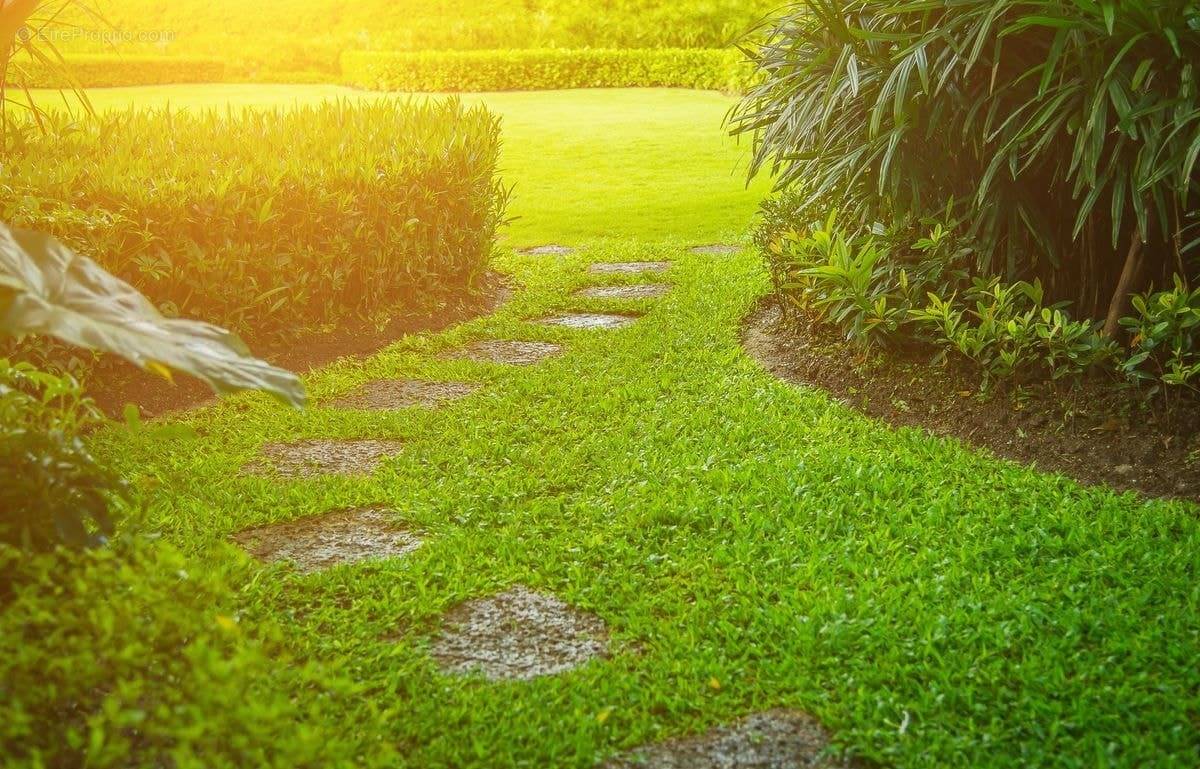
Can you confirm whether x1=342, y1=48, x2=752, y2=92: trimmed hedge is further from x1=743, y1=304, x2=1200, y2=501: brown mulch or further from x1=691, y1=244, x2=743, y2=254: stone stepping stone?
x1=743, y1=304, x2=1200, y2=501: brown mulch

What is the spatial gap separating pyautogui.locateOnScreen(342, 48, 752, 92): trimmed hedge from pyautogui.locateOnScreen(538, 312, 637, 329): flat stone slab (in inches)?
585

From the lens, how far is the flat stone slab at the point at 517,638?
2.37 meters

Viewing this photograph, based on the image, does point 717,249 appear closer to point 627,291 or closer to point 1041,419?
point 627,291

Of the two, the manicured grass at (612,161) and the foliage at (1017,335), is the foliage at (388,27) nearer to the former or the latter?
the manicured grass at (612,161)

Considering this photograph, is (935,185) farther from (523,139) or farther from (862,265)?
(523,139)

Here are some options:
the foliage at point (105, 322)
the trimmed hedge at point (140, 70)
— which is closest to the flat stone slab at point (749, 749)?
the foliage at point (105, 322)

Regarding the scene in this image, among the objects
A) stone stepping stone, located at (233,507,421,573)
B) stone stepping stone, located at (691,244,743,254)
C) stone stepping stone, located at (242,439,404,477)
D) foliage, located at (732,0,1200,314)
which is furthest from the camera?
stone stepping stone, located at (691,244,743,254)

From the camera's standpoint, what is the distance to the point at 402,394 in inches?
175

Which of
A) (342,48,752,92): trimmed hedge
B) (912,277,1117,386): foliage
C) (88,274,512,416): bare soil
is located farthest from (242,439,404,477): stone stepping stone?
(342,48,752,92): trimmed hedge

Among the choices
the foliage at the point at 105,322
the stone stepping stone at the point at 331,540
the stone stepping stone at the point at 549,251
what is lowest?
the stone stepping stone at the point at 331,540

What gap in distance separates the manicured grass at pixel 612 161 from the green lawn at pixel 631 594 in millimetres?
1931

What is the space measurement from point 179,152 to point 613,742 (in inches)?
170

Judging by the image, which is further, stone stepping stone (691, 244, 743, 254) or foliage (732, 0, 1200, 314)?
stone stepping stone (691, 244, 743, 254)

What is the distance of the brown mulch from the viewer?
3.35 meters
